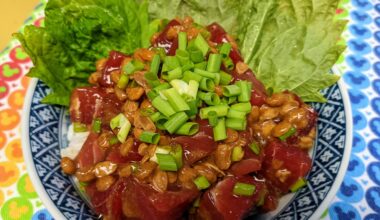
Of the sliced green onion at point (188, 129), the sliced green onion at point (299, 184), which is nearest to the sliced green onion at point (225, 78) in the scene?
the sliced green onion at point (188, 129)

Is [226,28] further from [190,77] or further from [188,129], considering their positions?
[188,129]

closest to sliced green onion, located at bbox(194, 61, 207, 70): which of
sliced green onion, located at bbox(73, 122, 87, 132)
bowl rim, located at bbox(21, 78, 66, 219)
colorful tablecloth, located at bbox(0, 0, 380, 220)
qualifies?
sliced green onion, located at bbox(73, 122, 87, 132)

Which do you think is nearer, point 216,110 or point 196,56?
point 216,110

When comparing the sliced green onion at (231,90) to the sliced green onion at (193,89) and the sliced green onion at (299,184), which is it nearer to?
the sliced green onion at (193,89)

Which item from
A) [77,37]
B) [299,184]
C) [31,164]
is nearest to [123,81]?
[77,37]

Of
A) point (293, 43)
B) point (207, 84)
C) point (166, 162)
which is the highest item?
point (293, 43)

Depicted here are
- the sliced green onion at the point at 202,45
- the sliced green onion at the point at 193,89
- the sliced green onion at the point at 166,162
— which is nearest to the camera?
the sliced green onion at the point at 166,162

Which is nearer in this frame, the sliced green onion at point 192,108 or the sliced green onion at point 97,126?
the sliced green onion at point 192,108
